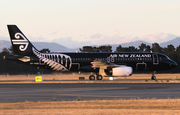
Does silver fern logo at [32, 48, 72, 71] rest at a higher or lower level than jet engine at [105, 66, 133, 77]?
higher

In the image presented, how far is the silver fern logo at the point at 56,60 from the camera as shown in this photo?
50156 mm

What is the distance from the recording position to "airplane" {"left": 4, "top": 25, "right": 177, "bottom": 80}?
50031 millimetres

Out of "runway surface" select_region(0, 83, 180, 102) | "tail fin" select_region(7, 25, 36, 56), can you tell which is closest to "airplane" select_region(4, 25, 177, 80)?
"tail fin" select_region(7, 25, 36, 56)

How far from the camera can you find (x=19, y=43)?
5097 centimetres

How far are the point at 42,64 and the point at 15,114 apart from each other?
35075mm

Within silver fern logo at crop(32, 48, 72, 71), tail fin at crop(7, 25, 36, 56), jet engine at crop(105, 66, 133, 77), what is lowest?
jet engine at crop(105, 66, 133, 77)

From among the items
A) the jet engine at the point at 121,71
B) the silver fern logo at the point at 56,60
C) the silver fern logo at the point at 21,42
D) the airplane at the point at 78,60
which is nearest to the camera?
the jet engine at the point at 121,71

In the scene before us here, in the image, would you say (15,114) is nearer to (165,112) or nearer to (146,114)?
(146,114)

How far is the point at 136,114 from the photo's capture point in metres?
15.4

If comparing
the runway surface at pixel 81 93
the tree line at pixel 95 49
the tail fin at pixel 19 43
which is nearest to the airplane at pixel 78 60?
the tail fin at pixel 19 43

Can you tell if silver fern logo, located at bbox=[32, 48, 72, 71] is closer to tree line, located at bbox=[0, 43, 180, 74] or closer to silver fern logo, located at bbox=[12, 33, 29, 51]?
silver fern logo, located at bbox=[12, 33, 29, 51]

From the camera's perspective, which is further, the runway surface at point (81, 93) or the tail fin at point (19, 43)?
the tail fin at point (19, 43)

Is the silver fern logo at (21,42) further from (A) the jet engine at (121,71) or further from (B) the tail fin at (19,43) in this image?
(A) the jet engine at (121,71)

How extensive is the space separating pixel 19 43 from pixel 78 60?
10.3 m
